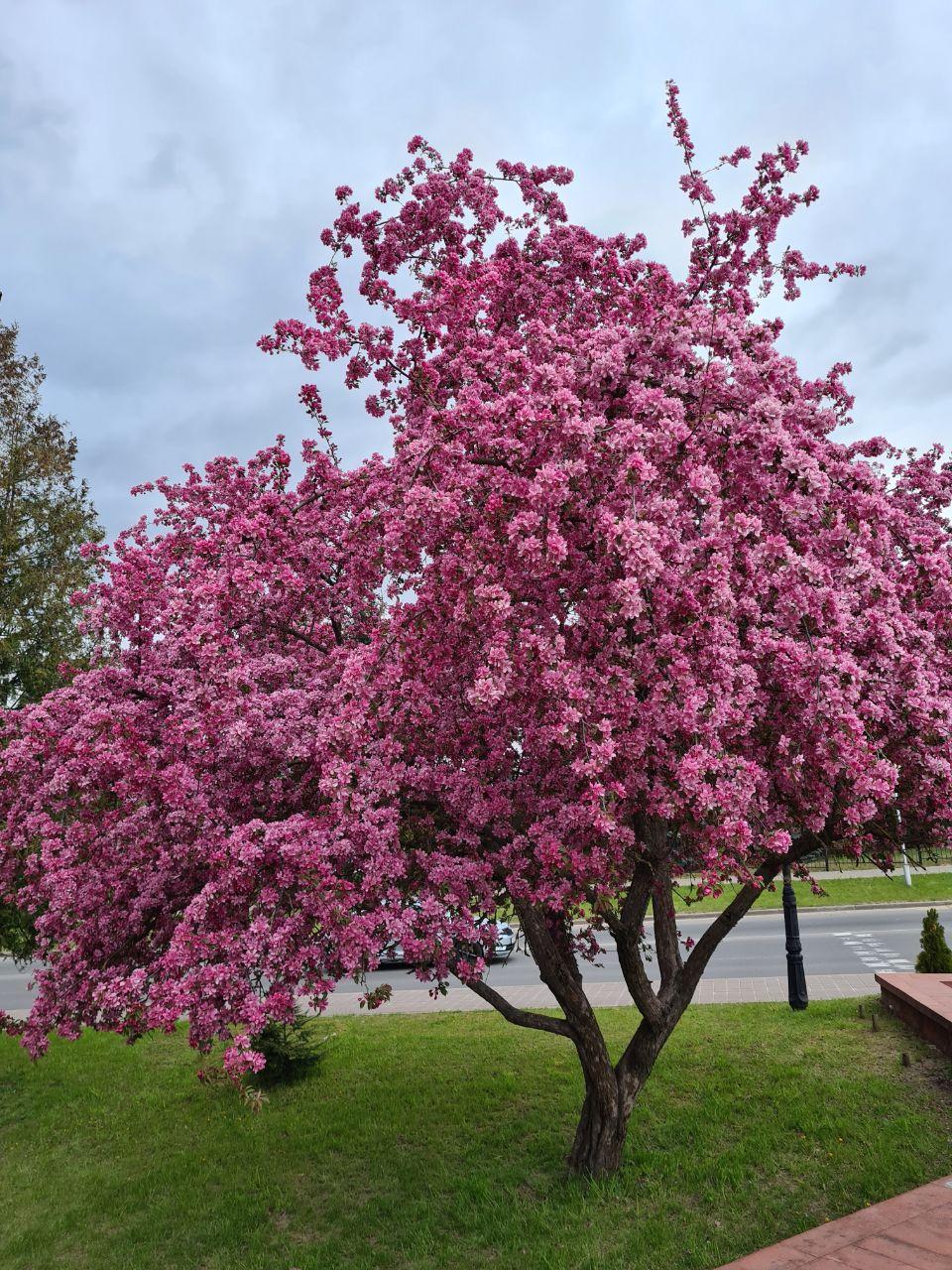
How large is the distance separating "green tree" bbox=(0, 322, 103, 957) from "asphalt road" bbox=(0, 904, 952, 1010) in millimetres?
10195

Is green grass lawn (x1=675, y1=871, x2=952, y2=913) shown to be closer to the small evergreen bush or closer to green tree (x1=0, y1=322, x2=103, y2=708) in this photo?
the small evergreen bush

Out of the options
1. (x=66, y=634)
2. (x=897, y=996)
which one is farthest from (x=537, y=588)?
(x=66, y=634)

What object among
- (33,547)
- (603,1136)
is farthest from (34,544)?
(603,1136)

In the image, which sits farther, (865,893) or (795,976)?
(865,893)

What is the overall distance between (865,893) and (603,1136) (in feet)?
68.5

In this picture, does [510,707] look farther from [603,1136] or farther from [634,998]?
[603,1136]

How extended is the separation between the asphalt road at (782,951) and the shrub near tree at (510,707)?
1077 cm

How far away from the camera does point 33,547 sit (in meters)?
13.7

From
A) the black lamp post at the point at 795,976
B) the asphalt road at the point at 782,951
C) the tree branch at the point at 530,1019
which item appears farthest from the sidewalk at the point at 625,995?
the tree branch at the point at 530,1019

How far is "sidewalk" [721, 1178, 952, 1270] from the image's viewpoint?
4789mm

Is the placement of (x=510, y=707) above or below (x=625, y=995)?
above

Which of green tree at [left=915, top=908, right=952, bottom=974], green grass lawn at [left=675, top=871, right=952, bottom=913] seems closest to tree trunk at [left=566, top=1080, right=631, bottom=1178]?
green tree at [left=915, top=908, right=952, bottom=974]

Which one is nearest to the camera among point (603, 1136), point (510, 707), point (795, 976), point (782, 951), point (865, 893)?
point (510, 707)

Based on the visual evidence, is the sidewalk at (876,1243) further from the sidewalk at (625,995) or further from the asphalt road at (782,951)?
the asphalt road at (782,951)
